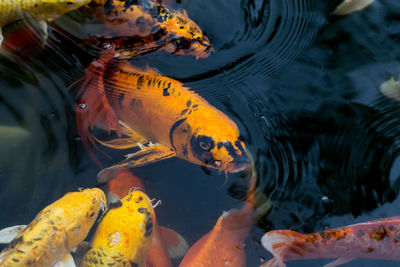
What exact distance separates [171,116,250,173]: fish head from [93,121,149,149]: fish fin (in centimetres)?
34

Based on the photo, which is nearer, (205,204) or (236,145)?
(236,145)

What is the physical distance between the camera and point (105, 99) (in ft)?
9.65

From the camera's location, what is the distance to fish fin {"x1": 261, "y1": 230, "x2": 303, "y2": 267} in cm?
247

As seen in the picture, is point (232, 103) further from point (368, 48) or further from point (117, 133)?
point (368, 48)

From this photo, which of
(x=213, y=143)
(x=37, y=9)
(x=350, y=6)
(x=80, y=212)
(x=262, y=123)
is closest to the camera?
(x=213, y=143)

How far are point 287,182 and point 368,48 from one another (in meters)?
1.62

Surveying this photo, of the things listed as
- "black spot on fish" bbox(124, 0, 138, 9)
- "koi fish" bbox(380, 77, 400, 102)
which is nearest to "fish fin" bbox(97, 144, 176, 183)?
"black spot on fish" bbox(124, 0, 138, 9)

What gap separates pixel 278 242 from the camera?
97.2 inches

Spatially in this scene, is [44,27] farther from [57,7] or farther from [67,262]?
[67,262]

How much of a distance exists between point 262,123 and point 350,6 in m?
1.72

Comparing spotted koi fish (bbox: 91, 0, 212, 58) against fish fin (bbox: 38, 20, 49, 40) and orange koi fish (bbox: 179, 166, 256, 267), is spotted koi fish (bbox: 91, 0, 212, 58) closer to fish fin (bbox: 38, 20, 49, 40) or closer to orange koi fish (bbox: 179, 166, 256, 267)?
fish fin (bbox: 38, 20, 49, 40)

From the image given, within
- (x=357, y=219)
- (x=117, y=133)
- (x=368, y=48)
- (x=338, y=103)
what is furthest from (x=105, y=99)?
(x=368, y=48)

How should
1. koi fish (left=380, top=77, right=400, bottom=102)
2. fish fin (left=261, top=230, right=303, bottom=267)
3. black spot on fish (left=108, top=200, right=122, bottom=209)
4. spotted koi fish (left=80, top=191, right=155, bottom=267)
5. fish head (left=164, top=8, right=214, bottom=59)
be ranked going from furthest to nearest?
fish head (left=164, top=8, right=214, bottom=59) → koi fish (left=380, top=77, right=400, bottom=102) → black spot on fish (left=108, top=200, right=122, bottom=209) → spotted koi fish (left=80, top=191, right=155, bottom=267) → fish fin (left=261, top=230, right=303, bottom=267)

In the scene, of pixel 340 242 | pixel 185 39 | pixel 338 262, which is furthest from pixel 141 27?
pixel 338 262
